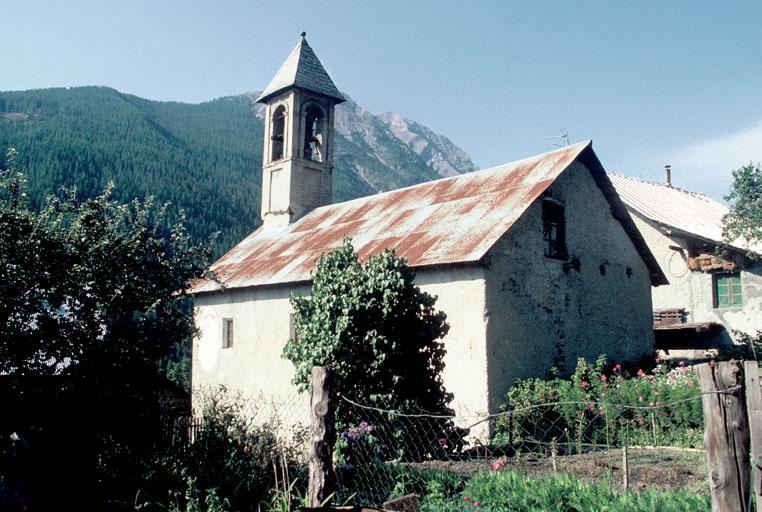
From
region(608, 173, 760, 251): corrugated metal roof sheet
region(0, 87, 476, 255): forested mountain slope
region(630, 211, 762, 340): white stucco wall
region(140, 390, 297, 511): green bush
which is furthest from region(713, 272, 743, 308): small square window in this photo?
region(0, 87, 476, 255): forested mountain slope

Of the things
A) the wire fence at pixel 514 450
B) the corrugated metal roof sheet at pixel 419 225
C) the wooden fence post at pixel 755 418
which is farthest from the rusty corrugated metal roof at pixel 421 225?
the wooden fence post at pixel 755 418

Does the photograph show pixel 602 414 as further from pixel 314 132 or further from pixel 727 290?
pixel 314 132

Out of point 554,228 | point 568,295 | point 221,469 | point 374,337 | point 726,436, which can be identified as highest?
point 554,228

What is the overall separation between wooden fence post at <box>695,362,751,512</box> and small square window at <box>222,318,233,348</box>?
51.3 feet

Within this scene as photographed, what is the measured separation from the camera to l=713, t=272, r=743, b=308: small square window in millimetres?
22219

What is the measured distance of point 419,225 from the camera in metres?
15.4

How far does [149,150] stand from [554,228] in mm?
67588

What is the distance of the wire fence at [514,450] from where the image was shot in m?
7.28

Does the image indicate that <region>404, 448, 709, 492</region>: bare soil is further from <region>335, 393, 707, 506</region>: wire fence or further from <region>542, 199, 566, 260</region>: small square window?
<region>542, 199, 566, 260</region>: small square window

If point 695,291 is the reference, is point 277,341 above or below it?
below

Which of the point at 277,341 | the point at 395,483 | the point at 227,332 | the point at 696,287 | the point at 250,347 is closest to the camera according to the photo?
the point at 395,483

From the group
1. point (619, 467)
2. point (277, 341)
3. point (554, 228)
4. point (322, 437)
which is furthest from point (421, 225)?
point (322, 437)

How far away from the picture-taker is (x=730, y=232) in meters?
21.4

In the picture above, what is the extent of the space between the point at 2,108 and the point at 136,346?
93.7 m
